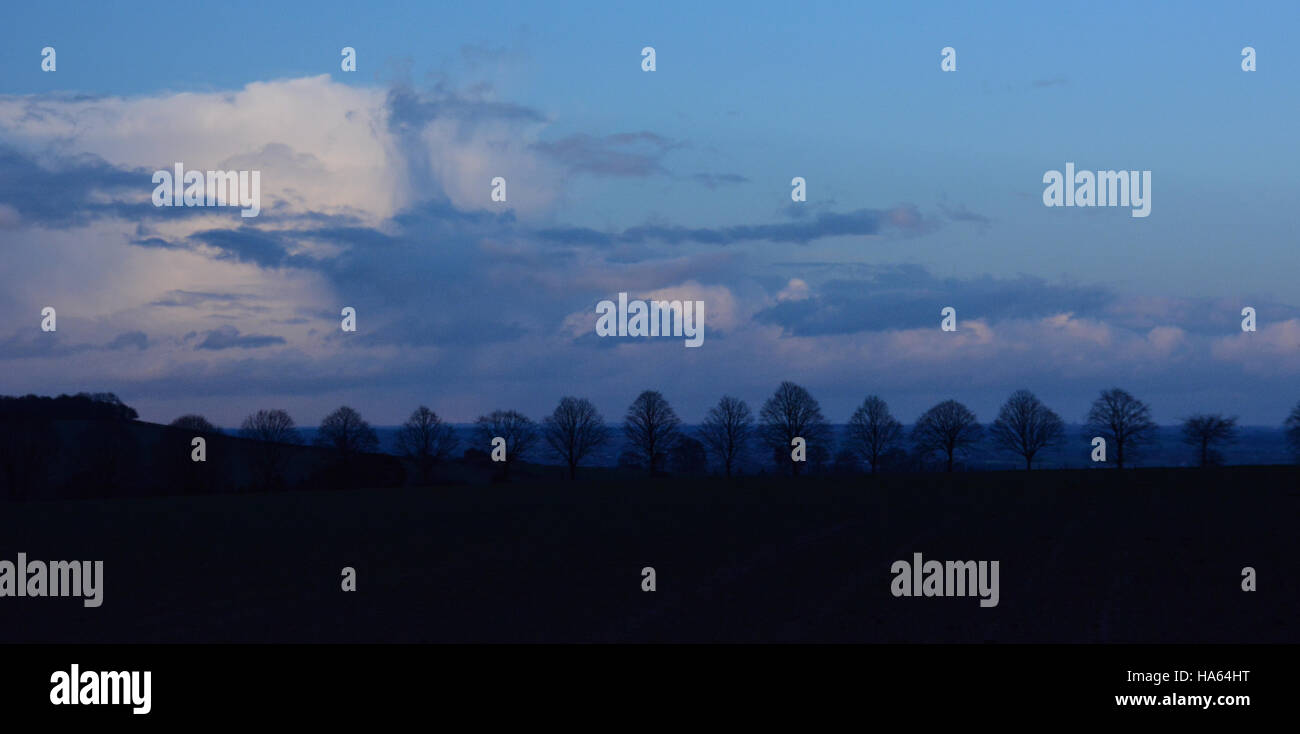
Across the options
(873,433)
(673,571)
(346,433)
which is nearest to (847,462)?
(873,433)

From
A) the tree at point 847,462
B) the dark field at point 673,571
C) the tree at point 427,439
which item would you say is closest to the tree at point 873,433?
the tree at point 847,462

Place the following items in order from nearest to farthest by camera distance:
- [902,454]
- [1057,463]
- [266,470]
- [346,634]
A: [346,634] < [266,470] < [902,454] < [1057,463]

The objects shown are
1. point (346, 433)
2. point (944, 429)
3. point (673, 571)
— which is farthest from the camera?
point (944, 429)

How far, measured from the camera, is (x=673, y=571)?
29.9 meters

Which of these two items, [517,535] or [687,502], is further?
[687,502]

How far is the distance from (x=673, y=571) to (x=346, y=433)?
128 m

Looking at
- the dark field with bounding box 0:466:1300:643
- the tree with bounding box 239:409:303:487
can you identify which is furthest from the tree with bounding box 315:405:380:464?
the dark field with bounding box 0:466:1300:643

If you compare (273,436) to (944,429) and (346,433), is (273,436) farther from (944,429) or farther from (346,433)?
(944,429)

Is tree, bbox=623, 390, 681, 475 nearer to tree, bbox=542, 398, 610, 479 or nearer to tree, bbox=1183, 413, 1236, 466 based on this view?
tree, bbox=542, 398, 610, 479
